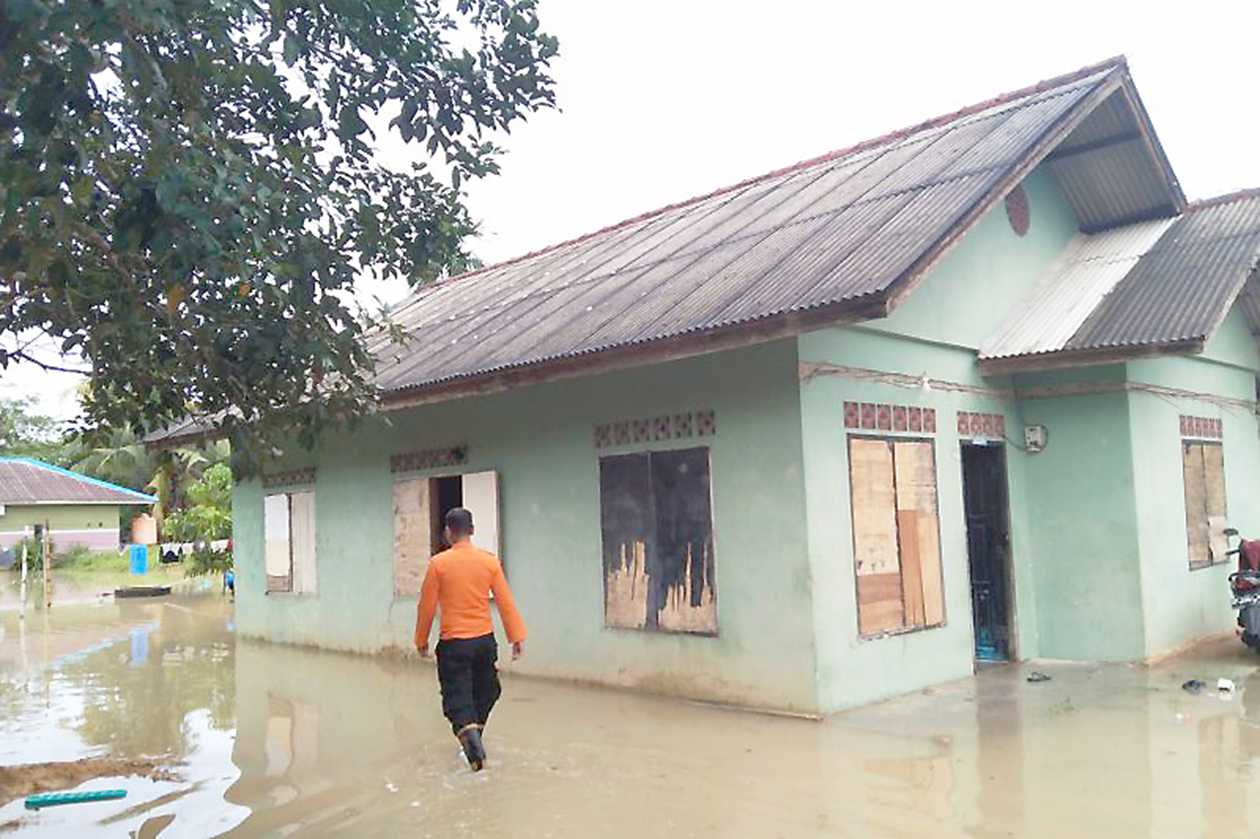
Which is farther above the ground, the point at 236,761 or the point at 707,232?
the point at 707,232

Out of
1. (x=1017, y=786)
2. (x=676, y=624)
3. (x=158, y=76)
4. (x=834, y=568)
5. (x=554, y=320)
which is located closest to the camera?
(x=158, y=76)

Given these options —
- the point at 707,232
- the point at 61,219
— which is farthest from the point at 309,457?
the point at 61,219

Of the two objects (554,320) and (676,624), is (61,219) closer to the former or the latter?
(676,624)

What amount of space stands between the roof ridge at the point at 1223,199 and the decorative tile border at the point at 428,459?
8409 millimetres

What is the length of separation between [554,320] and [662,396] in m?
2.03

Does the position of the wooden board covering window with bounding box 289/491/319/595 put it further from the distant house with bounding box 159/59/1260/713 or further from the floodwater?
the floodwater

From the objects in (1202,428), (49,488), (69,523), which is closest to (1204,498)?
(1202,428)

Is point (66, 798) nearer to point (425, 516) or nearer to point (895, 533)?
point (425, 516)

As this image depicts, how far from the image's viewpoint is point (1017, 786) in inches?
231

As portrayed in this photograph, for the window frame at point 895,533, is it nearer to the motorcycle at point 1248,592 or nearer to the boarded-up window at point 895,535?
the boarded-up window at point 895,535

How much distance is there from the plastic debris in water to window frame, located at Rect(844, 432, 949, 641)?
5.25m

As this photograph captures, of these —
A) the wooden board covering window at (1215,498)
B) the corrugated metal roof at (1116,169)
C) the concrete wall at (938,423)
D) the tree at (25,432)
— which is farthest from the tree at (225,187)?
the tree at (25,432)

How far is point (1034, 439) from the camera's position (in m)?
9.88

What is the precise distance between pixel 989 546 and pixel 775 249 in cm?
355
